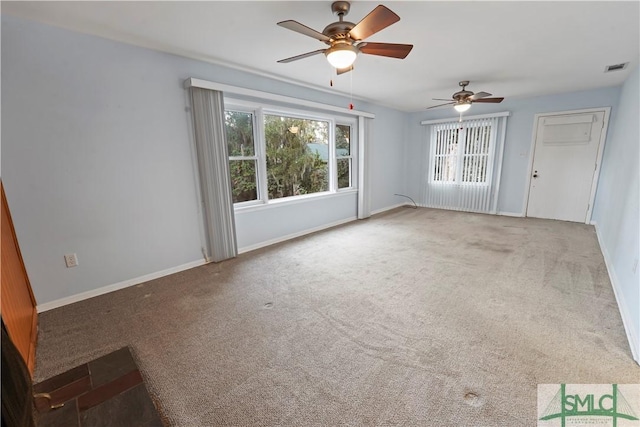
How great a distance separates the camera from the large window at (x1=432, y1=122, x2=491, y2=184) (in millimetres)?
5742

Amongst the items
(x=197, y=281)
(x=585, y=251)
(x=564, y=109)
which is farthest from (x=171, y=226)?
(x=564, y=109)

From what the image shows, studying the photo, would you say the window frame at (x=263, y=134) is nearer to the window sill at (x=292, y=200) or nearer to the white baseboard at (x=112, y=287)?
the window sill at (x=292, y=200)

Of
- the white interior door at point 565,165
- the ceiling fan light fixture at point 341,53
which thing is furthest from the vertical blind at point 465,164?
the ceiling fan light fixture at point 341,53

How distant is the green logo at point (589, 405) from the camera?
1353mm

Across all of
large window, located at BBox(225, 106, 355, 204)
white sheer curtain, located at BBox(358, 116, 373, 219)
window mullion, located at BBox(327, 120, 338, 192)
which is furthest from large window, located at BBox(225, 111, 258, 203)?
white sheer curtain, located at BBox(358, 116, 373, 219)

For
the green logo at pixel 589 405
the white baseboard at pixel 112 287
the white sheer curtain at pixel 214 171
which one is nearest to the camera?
the green logo at pixel 589 405

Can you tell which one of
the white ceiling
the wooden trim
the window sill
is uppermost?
the white ceiling

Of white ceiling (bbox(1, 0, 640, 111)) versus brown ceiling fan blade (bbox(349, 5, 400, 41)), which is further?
white ceiling (bbox(1, 0, 640, 111))

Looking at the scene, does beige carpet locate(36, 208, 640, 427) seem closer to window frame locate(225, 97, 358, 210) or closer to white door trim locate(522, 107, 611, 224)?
window frame locate(225, 97, 358, 210)

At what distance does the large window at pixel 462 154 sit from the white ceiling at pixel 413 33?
1.94m

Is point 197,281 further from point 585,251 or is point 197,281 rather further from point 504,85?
point 504,85

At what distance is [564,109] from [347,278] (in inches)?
204

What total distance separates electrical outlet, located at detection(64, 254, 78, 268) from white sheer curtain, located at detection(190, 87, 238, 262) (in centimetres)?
121

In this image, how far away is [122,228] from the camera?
2707 millimetres
